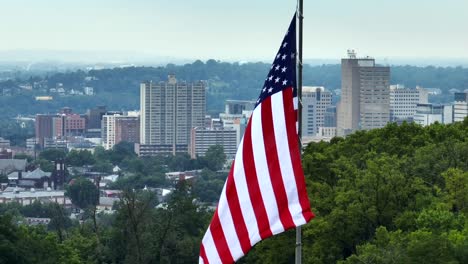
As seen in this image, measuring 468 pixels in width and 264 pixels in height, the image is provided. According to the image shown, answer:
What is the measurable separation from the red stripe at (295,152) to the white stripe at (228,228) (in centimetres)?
69

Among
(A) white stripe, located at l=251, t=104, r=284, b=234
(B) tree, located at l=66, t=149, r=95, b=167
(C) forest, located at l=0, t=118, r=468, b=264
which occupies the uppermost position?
(A) white stripe, located at l=251, t=104, r=284, b=234

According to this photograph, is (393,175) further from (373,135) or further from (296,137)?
(296,137)

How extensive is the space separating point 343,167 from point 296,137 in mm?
28987

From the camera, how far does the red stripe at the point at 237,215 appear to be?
14469 mm

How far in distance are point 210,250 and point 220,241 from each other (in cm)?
16

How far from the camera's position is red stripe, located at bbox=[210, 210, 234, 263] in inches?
576

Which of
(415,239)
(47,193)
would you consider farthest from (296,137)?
(47,193)

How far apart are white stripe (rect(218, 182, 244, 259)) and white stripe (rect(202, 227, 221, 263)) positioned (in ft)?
0.66

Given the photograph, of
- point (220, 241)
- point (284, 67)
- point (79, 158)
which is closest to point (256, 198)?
point (220, 241)

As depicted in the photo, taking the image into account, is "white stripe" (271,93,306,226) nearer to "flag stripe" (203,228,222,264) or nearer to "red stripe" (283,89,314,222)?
"red stripe" (283,89,314,222)

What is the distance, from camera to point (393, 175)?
37375mm

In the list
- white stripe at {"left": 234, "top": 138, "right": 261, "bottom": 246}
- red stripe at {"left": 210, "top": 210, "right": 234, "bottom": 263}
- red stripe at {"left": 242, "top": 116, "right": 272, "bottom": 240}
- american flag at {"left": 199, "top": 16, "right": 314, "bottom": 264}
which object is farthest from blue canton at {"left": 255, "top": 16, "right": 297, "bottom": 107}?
red stripe at {"left": 210, "top": 210, "right": 234, "bottom": 263}

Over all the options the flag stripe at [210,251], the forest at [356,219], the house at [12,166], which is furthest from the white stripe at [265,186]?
the house at [12,166]

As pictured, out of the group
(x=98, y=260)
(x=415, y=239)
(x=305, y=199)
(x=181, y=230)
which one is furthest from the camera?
(x=181, y=230)
